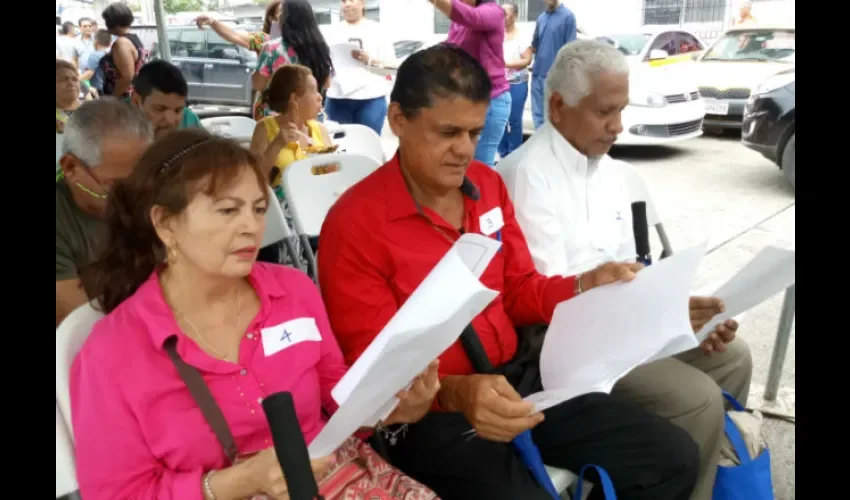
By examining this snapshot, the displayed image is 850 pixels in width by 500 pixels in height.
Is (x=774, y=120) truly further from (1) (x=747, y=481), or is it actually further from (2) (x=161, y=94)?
(2) (x=161, y=94)

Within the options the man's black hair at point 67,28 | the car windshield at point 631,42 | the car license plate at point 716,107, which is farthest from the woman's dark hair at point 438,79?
the man's black hair at point 67,28

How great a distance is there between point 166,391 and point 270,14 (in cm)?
433

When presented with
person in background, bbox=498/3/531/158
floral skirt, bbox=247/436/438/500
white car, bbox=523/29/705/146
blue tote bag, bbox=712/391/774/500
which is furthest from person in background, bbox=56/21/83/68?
blue tote bag, bbox=712/391/774/500

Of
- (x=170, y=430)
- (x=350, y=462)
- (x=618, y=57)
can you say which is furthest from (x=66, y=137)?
(x=618, y=57)

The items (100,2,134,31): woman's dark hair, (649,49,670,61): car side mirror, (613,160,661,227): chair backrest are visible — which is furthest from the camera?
(649,49,670,61): car side mirror

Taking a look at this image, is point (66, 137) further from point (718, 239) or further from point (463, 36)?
point (718, 239)

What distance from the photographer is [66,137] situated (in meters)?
2.09

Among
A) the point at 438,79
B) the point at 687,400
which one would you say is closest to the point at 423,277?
the point at 438,79

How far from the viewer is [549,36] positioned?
639 cm

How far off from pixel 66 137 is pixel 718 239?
4504mm

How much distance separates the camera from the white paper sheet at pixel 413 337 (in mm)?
969

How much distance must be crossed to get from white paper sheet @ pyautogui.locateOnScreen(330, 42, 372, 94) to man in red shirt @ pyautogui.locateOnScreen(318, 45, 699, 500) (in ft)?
9.86

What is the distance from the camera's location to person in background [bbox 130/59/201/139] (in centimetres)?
335

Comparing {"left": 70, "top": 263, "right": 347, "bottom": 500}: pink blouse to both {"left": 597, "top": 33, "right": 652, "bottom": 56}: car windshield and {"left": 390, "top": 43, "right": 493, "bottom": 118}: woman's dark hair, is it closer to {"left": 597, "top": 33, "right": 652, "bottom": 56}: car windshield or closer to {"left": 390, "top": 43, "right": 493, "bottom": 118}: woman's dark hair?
{"left": 390, "top": 43, "right": 493, "bottom": 118}: woman's dark hair
